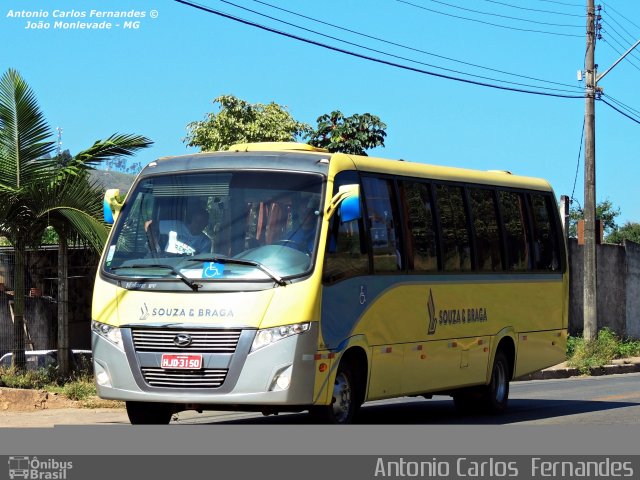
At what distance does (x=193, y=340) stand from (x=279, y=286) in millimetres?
959

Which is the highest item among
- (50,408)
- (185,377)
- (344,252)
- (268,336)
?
(344,252)

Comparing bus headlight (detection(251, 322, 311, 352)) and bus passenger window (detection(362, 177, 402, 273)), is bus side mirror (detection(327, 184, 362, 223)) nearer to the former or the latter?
bus passenger window (detection(362, 177, 402, 273))

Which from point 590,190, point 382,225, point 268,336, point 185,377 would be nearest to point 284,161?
point 382,225

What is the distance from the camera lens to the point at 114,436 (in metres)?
9.34

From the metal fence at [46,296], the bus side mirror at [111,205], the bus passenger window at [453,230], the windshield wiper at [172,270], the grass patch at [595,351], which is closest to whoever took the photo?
the windshield wiper at [172,270]

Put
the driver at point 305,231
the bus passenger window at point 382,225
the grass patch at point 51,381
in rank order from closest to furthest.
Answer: the driver at point 305,231 → the bus passenger window at point 382,225 → the grass patch at point 51,381

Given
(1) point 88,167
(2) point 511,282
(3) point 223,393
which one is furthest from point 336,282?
(1) point 88,167

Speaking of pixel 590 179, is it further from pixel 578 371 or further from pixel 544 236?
pixel 544 236

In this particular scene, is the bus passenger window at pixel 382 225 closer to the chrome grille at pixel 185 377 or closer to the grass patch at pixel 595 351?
the chrome grille at pixel 185 377

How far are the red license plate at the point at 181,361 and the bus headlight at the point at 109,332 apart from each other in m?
0.51

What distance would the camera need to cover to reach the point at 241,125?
110 ft

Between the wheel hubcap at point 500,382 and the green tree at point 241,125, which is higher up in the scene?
the green tree at point 241,125

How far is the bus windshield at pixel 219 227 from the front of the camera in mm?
12211

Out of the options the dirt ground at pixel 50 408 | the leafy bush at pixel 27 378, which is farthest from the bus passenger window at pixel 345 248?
the leafy bush at pixel 27 378
